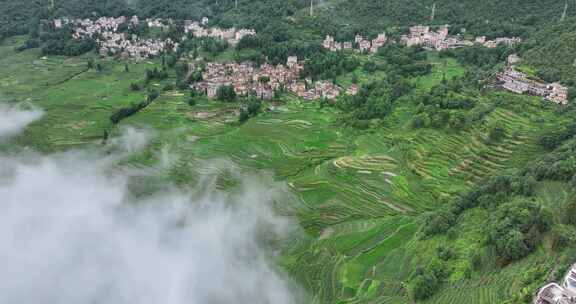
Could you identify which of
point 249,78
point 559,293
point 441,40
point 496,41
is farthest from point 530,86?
point 249,78

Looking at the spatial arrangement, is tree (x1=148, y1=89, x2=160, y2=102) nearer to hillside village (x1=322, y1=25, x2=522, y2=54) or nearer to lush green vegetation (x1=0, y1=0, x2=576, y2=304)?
lush green vegetation (x1=0, y1=0, x2=576, y2=304)

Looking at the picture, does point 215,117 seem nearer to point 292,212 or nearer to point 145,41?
point 292,212

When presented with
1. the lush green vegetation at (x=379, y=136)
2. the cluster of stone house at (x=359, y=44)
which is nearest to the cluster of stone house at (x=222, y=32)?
the lush green vegetation at (x=379, y=136)

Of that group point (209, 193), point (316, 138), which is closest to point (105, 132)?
point (209, 193)

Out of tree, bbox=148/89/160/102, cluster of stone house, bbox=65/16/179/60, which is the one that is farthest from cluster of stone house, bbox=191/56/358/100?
cluster of stone house, bbox=65/16/179/60

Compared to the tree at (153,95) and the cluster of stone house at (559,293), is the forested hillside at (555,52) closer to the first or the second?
the cluster of stone house at (559,293)

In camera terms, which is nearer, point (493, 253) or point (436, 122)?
point (493, 253)

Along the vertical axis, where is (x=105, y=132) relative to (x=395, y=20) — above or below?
below
